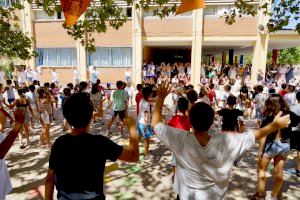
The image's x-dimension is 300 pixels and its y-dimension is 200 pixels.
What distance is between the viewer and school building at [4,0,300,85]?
768 inches

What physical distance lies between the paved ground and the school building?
46.3 feet

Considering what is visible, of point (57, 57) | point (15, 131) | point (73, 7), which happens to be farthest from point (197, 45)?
point (15, 131)

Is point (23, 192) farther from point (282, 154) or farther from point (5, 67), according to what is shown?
point (5, 67)

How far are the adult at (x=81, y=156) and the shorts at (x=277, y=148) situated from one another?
2819 millimetres

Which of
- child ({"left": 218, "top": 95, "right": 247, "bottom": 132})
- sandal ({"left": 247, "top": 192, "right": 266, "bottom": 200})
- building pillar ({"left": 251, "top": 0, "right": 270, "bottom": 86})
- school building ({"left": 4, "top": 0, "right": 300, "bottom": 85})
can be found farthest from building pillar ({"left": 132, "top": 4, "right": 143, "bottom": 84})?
sandal ({"left": 247, "top": 192, "right": 266, "bottom": 200})

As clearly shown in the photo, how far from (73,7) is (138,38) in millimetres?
16127

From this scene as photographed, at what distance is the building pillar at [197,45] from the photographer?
773 inches

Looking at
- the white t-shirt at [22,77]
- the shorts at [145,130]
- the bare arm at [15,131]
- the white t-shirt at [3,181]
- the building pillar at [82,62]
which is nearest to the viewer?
the bare arm at [15,131]

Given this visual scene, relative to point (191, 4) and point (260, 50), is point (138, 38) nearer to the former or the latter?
point (260, 50)

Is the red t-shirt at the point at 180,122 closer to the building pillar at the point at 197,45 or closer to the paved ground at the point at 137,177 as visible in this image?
the paved ground at the point at 137,177

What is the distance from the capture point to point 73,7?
4488 millimetres

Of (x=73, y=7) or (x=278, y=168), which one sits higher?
(x=73, y=7)

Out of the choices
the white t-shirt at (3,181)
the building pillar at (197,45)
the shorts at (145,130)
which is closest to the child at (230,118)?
the shorts at (145,130)

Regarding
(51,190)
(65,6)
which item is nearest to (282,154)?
(51,190)
